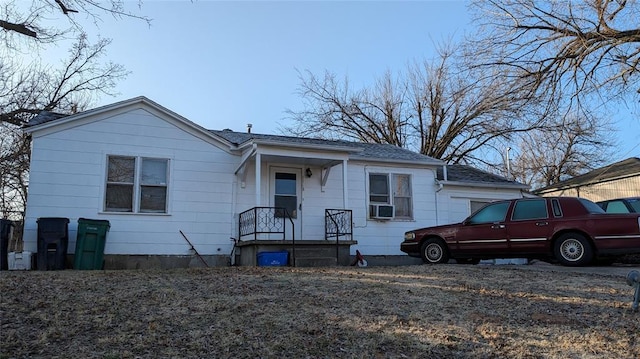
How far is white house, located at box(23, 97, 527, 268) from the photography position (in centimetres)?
1093

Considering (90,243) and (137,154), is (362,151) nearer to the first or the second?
(137,154)

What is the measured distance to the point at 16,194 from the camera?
22.4m

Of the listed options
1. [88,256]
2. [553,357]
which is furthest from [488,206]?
[88,256]

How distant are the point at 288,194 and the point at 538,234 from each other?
233 inches

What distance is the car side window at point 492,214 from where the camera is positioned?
11073 millimetres

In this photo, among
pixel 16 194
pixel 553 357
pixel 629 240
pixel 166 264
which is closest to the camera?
pixel 553 357

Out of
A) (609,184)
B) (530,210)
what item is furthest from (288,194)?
(609,184)

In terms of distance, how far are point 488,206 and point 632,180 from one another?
37.7 feet

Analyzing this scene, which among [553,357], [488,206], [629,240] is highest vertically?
[488,206]

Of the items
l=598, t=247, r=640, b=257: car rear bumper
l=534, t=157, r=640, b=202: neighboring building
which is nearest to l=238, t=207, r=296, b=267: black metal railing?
l=598, t=247, r=640, b=257: car rear bumper

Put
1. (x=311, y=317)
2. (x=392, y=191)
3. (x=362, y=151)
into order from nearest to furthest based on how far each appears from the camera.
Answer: (x=311, y=317) → (x=362, y=151) → (x=392, y=191)

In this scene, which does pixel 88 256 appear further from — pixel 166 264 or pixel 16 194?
pixel 16 194

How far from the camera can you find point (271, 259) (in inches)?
436

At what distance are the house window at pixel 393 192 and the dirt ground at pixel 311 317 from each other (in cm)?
585
